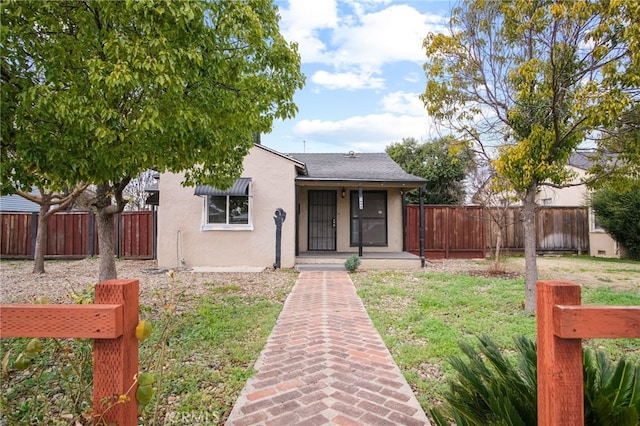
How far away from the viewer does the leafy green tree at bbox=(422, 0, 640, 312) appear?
4949 millimetres

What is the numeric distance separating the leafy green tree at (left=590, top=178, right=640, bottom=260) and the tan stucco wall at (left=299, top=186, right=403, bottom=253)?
7764mm

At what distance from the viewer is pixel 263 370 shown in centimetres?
361

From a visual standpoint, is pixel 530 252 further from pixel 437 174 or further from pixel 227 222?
pixel 437 174

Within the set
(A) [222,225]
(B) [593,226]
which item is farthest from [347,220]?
(B) [593,226]

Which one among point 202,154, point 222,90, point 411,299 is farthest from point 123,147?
point 411,299

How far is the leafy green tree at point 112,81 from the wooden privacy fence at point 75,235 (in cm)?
1130

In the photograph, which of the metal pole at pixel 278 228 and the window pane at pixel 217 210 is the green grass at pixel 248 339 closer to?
the metal pole at pixel 278 228

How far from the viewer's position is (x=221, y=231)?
1162 cm

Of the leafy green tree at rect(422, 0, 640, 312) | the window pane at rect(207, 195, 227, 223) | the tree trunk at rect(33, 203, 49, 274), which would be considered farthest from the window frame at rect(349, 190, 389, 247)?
the tree trunk at rect(33, 203, 49, 274)

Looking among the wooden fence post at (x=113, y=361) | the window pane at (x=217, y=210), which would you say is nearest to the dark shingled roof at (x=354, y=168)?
the window pane at (x=217, y=210)

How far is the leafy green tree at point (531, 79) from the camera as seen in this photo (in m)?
4.95

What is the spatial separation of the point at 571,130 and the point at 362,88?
34.3 feet

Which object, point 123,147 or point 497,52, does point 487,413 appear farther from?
point 497,52

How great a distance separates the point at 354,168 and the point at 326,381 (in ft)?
36.8
